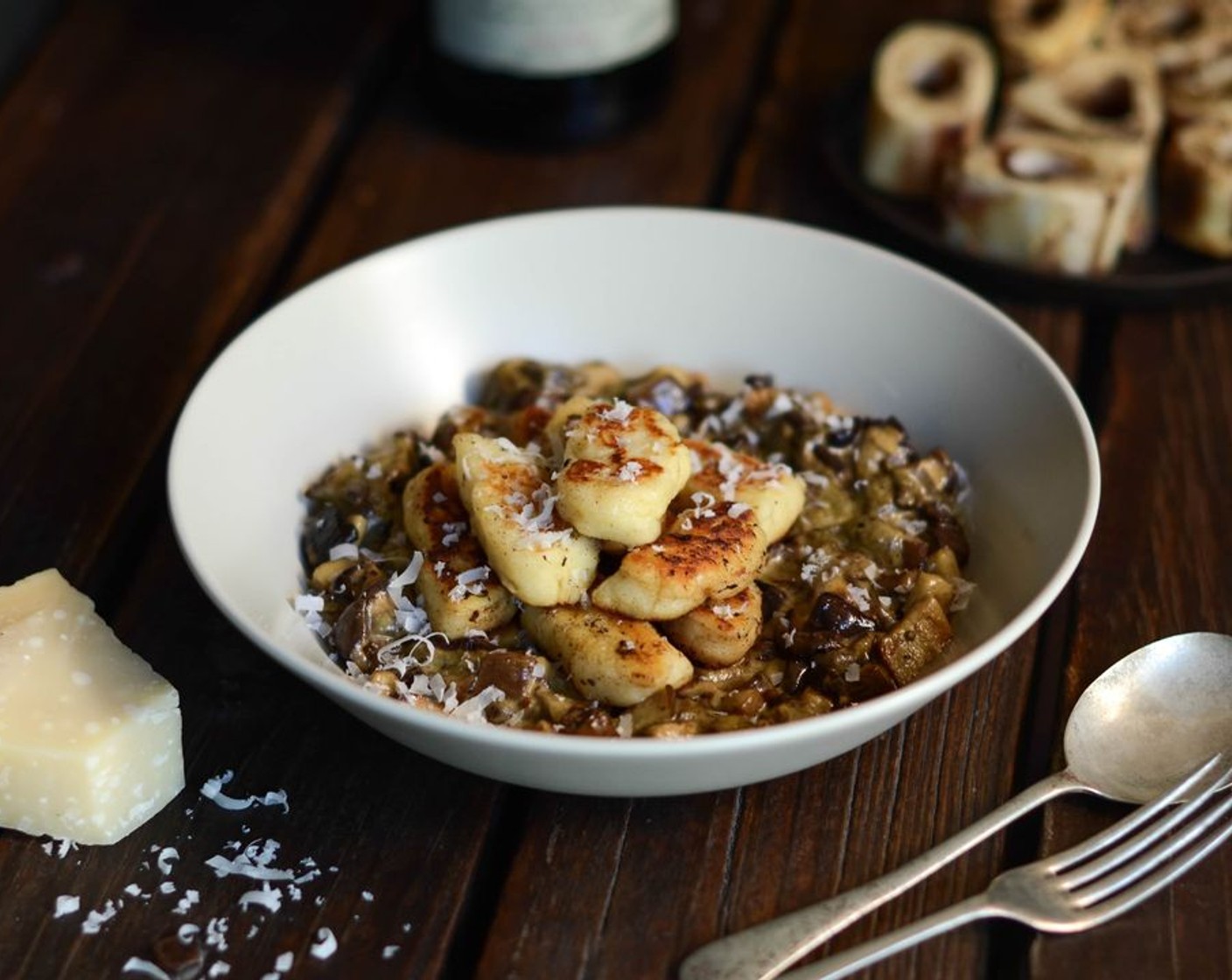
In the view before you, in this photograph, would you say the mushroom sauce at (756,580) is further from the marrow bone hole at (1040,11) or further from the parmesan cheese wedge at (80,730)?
the marrow bone hole at (1040,11)

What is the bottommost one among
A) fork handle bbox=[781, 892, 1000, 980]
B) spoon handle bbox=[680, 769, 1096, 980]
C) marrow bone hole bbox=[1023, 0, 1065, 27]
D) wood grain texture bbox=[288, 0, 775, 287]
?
wood grain texture bbox=[288, 0, 775, 287]

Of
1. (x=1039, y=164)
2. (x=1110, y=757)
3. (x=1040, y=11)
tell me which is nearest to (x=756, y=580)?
(x=1110, y=757)

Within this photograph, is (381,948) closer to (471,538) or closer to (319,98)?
(471,538)

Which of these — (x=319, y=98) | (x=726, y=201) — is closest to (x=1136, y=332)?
(x=726, y=201)

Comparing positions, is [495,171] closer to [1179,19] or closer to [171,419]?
[171,419]

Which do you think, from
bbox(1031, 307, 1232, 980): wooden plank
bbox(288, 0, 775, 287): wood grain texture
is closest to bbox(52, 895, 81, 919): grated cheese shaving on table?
bbox(1031, 307, 1232, 980): wooden plank

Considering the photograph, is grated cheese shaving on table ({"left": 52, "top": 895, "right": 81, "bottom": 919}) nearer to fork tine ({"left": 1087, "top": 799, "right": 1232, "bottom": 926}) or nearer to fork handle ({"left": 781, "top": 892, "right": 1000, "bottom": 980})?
fork handle ({"left": 781, "top": 892, "right": 1000, "bottom": 980})

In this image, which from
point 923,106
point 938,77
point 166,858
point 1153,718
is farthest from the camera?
point 938,77

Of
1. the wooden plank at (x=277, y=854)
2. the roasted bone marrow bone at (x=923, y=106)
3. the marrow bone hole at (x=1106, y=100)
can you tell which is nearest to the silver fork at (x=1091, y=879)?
the wooden plank at (x=277, y=854)
